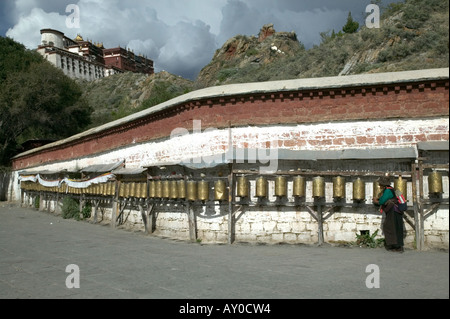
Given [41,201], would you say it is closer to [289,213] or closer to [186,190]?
[186,190]

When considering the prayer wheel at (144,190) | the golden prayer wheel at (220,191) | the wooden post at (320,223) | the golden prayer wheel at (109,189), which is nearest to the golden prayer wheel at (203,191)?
the golden prayer wheel at (220,191)

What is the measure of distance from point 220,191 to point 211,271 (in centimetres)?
313

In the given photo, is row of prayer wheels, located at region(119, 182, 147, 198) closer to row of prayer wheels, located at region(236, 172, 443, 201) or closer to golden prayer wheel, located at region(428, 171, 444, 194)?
row of prayer wheels, located at region(236, 172, 443, 201)

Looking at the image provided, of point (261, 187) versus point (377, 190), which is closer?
point (377, 190)

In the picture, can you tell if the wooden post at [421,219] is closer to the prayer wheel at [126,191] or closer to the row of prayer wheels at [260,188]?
the row of prayer wheels at [260,188]

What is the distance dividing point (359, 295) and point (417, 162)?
16.2ft

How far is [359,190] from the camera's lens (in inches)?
368

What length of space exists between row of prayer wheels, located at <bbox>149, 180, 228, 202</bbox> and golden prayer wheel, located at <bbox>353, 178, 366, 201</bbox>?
3.26 metres

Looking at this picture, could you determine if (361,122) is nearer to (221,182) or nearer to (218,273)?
(221,182)

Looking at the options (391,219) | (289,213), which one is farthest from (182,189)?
Answer: (391,219)

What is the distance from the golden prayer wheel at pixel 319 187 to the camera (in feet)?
31.4

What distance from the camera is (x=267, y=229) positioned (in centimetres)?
1020

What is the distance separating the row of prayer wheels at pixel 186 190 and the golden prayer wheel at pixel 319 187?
2.31 m
